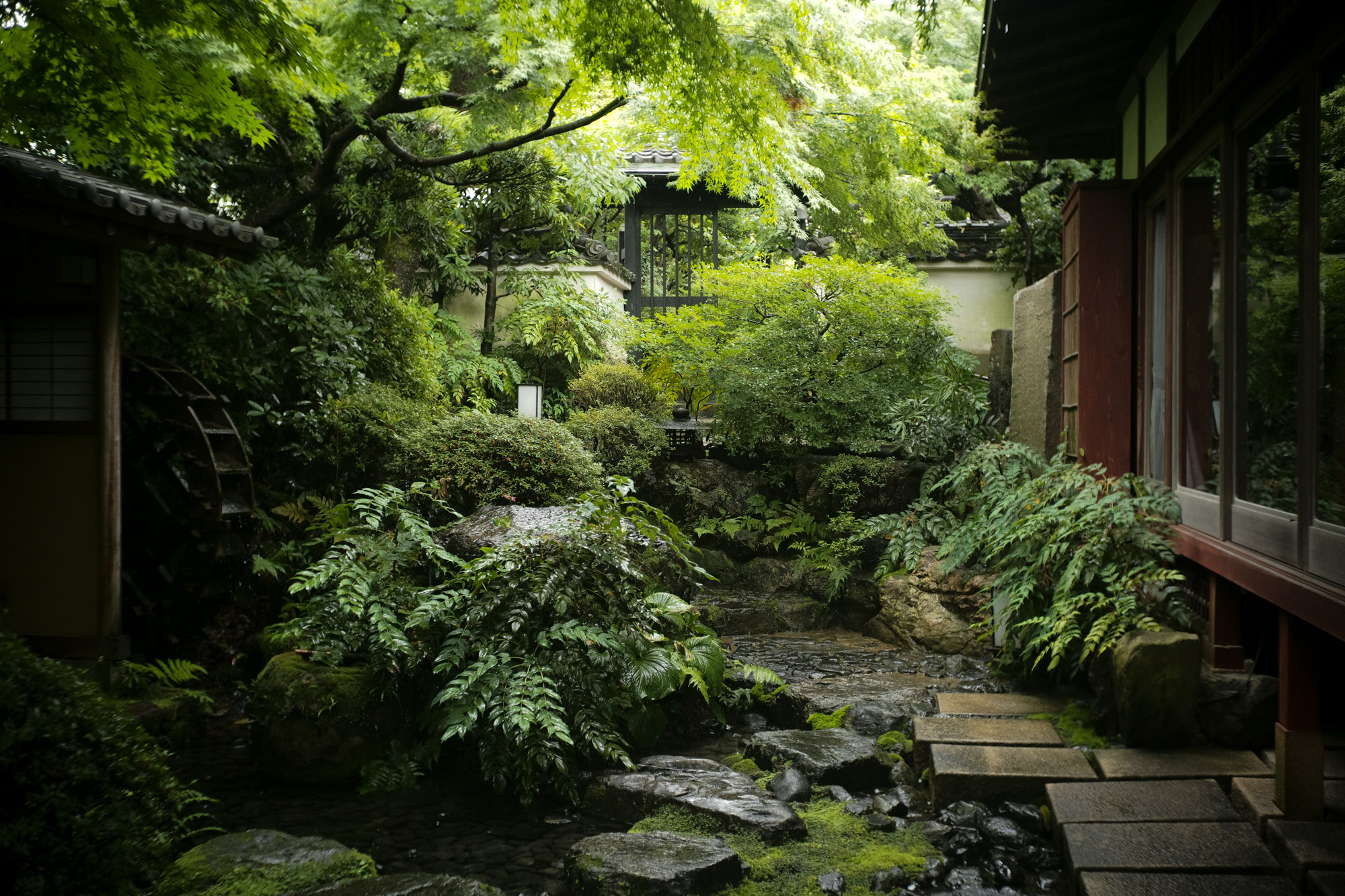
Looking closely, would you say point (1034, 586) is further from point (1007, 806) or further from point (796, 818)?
point (796, 818)

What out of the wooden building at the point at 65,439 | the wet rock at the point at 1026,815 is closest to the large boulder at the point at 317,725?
the wooden building at the point at 65,439

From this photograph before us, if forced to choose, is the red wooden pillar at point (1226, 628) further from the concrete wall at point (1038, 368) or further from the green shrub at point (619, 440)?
the green shrub at point (619, 440)

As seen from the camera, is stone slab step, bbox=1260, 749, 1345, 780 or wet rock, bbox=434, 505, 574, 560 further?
wet rock, bbox=434, 505, 574, 560

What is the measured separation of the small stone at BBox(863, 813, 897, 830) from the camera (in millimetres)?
4852

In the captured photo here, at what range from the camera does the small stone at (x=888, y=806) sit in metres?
5.03

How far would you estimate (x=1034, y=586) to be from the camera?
618cm

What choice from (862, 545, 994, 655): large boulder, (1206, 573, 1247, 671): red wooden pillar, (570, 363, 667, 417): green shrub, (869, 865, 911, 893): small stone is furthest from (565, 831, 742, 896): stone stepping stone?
(570, 363, 667, 417): green shrub

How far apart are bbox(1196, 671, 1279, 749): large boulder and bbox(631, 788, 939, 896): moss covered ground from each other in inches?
68.1

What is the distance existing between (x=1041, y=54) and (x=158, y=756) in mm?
7323

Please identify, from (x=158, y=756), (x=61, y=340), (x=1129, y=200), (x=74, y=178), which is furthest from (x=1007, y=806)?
(x=61, y=340)

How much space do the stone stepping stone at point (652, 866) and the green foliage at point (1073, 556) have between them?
2.46 m

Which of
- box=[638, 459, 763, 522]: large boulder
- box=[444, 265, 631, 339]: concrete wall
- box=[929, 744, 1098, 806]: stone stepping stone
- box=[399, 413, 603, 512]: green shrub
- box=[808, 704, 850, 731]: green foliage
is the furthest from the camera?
box=[444, 265, 631, 339]: concrete wall

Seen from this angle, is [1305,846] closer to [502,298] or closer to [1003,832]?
[1003,832]

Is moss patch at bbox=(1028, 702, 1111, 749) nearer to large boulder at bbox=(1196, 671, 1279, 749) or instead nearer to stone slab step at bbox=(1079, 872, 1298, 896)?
large boulder at bbox=(1196, 671, 1279, 749)
